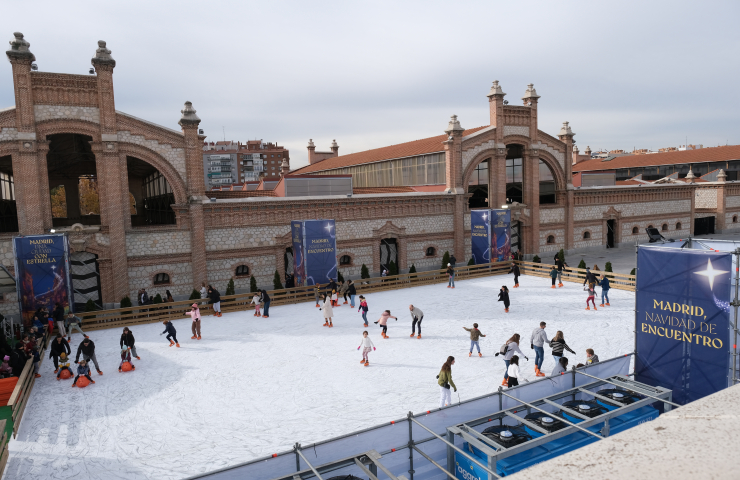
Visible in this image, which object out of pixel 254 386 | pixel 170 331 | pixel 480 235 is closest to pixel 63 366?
pixel 170 331

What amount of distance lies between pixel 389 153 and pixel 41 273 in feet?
90.7

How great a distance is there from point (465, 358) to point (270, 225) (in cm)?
1495

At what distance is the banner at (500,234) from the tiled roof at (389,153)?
20.5ft

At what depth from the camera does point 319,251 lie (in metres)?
24.1

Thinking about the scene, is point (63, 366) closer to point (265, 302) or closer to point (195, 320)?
point (195, 320)

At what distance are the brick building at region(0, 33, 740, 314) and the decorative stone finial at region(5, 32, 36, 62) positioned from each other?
4cm

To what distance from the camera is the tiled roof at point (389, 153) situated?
35000mm

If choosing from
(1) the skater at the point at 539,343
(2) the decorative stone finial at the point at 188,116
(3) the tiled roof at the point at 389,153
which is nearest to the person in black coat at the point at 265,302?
(2) the decorative stone finial at the point at 188,116

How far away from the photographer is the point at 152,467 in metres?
9.50

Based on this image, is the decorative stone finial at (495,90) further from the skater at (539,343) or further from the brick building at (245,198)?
the skater at (539,343)

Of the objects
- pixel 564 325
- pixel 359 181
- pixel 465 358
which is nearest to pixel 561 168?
pixel 359 181

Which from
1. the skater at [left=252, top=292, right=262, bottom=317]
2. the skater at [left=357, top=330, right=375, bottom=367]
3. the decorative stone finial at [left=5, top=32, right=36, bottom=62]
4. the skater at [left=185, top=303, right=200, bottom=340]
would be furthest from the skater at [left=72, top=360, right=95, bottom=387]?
the decorative stone finial at [left=5, top=32, right=36, bottom=62]

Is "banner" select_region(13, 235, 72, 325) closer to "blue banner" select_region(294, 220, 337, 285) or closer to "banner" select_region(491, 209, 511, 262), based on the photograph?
"blue banner" select_region(294, 220, 337, 285)

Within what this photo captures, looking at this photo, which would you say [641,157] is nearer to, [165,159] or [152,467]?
[165,159]
